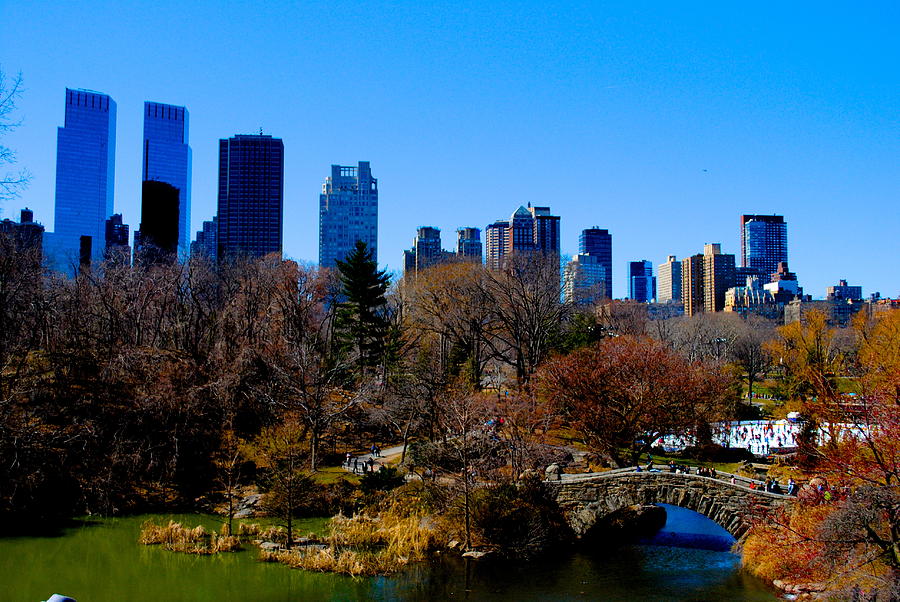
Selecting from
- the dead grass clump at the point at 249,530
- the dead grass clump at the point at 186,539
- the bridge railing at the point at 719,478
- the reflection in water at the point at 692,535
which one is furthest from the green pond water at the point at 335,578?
the bridge railing at the point at 719,478

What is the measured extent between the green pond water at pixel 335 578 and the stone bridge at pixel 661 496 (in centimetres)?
150

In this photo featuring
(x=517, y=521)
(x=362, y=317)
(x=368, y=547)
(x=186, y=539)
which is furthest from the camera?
(x=362, y=317)

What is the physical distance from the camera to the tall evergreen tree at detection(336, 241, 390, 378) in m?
48.0

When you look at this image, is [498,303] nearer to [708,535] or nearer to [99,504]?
[708,535]

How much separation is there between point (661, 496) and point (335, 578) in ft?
37.1

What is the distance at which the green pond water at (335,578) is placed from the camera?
2236 centimetres

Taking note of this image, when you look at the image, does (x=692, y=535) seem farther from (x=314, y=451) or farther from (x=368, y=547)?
(x=314, y=451)

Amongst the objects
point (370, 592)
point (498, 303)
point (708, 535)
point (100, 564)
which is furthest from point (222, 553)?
point (498, 303)

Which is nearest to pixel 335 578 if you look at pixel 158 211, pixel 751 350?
pixel 751 350

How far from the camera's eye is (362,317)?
48.6m

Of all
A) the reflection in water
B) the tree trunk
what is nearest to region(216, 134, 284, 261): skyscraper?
the tree trunk

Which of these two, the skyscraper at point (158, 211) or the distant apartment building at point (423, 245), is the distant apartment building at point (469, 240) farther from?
the skyscraper at point (158, 211)

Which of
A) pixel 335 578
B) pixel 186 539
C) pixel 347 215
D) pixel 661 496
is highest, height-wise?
pixel 347 215

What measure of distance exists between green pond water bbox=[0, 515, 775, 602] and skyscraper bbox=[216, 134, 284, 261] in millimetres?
169102
